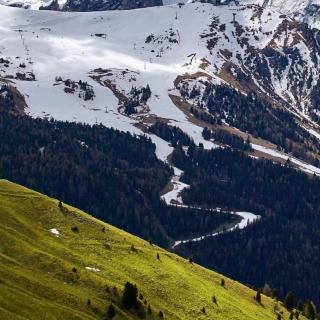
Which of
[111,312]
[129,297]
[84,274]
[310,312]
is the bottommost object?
[310,312]

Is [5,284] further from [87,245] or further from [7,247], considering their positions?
[87,245]

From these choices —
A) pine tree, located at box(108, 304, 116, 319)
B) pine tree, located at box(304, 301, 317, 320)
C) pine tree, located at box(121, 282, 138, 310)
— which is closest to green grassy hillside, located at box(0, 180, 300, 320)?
pine tree, located at box(108, 304, 116, 319)

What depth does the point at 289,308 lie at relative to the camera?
544 feet

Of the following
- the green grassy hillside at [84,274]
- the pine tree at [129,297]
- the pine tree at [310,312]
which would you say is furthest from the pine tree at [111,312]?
the pine tree at [310,312]

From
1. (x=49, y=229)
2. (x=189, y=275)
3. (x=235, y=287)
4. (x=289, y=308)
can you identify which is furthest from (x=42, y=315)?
(x=289, y=308)

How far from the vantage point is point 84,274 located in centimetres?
12069

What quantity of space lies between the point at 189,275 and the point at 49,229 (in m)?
29.8

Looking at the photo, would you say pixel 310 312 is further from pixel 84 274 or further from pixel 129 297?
pixel 84 274

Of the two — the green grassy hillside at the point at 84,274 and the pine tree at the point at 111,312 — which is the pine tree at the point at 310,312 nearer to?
the green grassy hillside at the point at 84,274

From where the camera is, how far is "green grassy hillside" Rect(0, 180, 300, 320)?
10894 cm

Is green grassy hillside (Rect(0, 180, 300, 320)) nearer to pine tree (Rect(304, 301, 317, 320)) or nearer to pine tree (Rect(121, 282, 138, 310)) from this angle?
pine tree (Rect(121, 282, 138, 310))

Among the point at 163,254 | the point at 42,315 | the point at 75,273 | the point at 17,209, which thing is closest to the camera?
the point at 42,315

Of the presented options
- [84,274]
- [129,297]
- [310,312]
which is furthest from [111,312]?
[310,312]

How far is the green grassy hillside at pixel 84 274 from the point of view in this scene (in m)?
109
